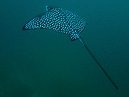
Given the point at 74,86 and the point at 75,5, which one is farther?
the point at 75,5

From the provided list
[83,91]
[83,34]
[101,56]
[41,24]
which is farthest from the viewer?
[83,34]

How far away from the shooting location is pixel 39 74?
362 centimetres

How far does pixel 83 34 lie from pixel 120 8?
1.37 m

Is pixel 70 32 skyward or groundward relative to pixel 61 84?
skyward

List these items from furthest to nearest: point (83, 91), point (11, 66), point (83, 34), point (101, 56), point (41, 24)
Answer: point (83, 34)
point (101, 56)
point (11, 66)
point (83, 91)
point (41, 24)

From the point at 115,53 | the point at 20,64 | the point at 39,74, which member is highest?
the point at 20,64

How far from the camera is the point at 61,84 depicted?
3441 millimetres

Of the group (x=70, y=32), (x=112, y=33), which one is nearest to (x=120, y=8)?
(x=112, y=33)

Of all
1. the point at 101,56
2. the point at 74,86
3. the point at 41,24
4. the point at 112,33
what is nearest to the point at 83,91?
the point at 74,86

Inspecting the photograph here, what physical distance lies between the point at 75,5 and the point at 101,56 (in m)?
1.56

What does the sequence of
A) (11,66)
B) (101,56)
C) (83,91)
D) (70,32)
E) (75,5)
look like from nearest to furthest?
(70,32) → (83,91) → (11,66) → (101,56) → (75,5)

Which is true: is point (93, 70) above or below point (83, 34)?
below

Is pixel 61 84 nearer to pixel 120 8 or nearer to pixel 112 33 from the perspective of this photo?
pixel 112 33

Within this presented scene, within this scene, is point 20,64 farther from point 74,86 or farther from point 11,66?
point 74,86
